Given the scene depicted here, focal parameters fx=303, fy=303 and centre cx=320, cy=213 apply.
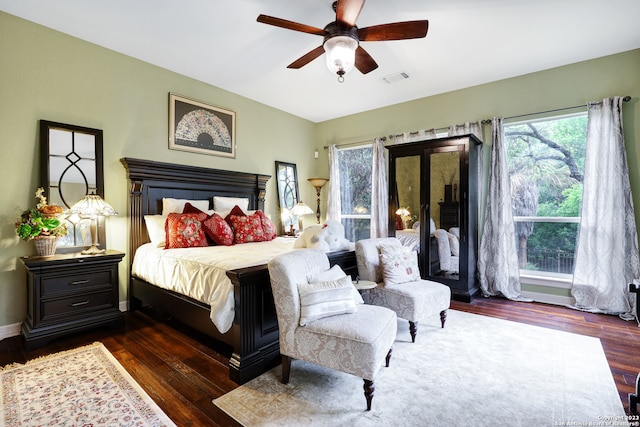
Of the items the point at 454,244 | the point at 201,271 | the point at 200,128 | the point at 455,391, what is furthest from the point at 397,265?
the point at 200,128

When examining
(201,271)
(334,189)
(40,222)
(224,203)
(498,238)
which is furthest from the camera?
(334,189)

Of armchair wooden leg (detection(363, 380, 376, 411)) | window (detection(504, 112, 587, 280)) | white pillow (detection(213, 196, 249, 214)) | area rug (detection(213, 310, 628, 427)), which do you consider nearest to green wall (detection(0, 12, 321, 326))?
white pillow (detection(213, 196, 249, 214))

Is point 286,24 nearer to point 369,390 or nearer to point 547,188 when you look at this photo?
point 369,390

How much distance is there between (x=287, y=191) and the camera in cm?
560

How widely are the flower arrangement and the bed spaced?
729 mm

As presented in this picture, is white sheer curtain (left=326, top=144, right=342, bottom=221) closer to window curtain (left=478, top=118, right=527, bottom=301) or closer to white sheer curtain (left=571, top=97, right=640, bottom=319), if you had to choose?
window curtain (left=478, top=118, right=527, bottom=301)

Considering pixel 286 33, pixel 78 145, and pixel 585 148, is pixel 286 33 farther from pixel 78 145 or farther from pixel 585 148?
pixel 585 148

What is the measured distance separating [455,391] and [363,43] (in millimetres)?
3320

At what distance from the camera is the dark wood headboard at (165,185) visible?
3.54 metres

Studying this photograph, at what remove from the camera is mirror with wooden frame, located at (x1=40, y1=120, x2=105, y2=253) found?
119 inches

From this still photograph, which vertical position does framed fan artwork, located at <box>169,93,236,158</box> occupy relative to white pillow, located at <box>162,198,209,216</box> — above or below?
above

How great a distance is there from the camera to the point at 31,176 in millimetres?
2961

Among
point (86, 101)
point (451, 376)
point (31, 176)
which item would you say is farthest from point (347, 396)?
point (86, 101)

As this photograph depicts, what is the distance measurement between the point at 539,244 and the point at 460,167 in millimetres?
1472
